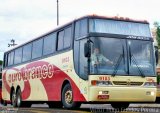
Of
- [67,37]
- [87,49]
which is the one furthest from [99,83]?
[67,37]

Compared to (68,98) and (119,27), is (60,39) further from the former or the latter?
(119,27)

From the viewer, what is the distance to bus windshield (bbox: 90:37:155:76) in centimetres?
1490

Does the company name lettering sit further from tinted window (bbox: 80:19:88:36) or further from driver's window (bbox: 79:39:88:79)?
tinted window (bbox: 80:19:88:36)

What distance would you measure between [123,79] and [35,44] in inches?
300

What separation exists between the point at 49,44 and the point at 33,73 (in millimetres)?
2849

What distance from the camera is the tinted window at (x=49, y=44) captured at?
18.8 metres

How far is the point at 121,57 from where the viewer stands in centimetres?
1524

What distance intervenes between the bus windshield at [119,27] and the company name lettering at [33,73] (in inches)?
159

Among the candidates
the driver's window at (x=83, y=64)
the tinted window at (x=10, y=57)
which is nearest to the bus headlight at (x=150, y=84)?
the driver's window at (x=83, y=64)

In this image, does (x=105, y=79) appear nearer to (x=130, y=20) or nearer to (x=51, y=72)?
(x=130, y=20)

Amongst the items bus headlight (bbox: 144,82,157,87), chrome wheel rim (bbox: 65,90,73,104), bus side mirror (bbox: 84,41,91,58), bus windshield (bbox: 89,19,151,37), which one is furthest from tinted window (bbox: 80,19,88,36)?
bus headlight (bbox: 144,82,157,87)

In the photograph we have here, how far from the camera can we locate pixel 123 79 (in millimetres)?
15062

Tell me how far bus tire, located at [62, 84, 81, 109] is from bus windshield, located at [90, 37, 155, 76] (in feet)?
6.70

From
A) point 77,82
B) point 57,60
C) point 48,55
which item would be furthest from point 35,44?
point 77,82
